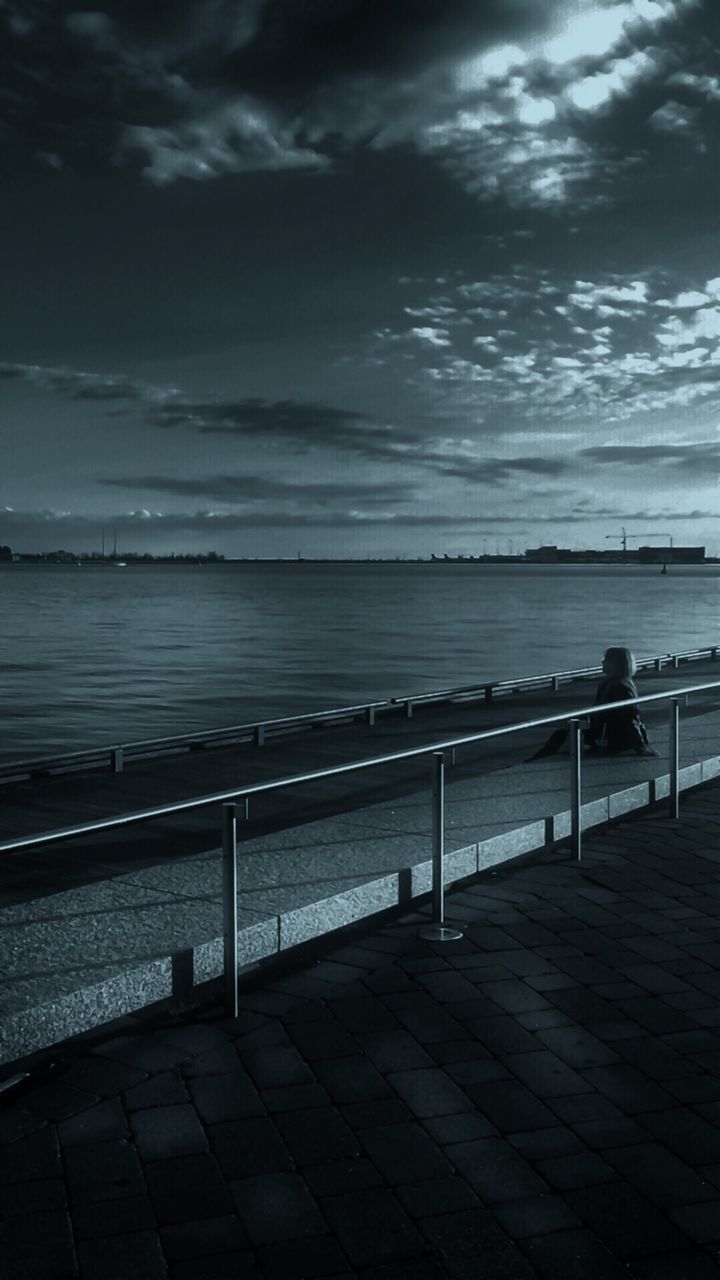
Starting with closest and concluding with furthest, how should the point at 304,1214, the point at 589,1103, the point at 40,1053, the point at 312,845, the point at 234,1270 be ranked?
the point at 234,1270
the point at 304,1214
the point at 589,1103
the point at 40,1053
the point at 312,845

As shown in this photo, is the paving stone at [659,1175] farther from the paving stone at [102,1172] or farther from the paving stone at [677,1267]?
the paving stone at [102,1172]

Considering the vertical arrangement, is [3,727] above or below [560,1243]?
below

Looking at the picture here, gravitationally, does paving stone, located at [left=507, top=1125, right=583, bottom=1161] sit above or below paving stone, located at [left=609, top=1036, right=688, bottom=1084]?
below

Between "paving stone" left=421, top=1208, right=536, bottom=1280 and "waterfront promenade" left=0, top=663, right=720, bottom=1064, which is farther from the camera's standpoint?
"waterfront promenade" left=0, top=663, right=720, bottom=1064

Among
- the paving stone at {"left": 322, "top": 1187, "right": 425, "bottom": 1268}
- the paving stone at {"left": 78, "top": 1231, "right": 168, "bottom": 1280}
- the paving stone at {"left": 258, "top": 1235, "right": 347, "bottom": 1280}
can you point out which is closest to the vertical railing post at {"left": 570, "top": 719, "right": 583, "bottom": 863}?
the paving stone at {"left": 322, "top": 1187, "right": 425, "bottom": 1268}

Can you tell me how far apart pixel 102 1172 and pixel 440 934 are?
2644 millimetres

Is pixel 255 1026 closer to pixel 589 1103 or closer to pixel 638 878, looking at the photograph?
pixel 589 1103

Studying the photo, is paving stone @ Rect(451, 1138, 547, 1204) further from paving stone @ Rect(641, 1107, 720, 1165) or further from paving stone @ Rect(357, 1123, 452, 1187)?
paving stone @ Rect(641, 1107, 720, 1165)

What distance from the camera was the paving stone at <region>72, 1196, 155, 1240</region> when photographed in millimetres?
3256

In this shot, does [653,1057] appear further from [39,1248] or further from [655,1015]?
[39,1248]

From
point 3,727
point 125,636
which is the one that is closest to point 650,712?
point 3,727

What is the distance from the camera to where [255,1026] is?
475 cm

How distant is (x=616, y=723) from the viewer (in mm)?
10805

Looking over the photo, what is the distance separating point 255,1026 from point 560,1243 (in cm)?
186
